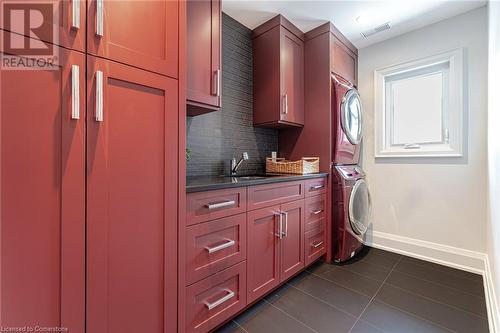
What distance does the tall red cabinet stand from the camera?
69 centimetres

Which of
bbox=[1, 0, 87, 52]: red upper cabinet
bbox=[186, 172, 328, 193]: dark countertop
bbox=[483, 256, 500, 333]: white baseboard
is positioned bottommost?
bbox=[483, 256, 500, 333]: white baseboard

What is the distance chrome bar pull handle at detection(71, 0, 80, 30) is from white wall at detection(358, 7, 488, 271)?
9.37ft

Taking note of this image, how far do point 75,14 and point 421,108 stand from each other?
3.02 metres

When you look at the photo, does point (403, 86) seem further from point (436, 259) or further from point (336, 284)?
point (336, 284)

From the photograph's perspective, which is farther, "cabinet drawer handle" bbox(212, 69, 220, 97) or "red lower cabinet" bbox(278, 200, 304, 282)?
"red lower cabinet" bbox(278, 200, 304, 282)

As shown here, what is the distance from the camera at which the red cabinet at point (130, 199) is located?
0.82m

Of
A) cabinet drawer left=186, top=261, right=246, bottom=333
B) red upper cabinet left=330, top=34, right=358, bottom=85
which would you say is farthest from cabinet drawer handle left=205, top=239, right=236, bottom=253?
red upper cabinet left=330, top=34, right=358, bottom=85

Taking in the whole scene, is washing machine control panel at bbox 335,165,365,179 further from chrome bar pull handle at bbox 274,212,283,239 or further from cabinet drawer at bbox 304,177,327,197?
chrome bar pull handle at bbox 274,212,283,239

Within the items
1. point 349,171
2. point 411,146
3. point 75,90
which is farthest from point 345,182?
point 75,90

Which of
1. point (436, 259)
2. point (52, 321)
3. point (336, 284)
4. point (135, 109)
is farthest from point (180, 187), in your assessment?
point (436, 259)

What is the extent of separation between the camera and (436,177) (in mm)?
2266

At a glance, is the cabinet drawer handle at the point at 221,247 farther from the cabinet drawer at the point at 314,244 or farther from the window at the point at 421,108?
the window at the point at 421,108

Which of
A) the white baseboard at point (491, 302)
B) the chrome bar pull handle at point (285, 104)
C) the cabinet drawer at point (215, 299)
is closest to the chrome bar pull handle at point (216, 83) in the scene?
the chrome bar pull handle at point (285, 104)

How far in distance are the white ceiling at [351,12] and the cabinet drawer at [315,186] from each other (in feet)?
5.23
